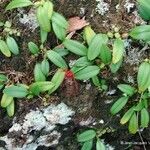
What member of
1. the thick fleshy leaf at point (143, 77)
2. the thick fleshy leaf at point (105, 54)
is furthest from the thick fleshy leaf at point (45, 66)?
the thick fleshy leaf at point (143, 77)

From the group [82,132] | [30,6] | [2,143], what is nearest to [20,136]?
[2,143]

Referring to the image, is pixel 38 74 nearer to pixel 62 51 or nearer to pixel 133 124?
pixel 62 51

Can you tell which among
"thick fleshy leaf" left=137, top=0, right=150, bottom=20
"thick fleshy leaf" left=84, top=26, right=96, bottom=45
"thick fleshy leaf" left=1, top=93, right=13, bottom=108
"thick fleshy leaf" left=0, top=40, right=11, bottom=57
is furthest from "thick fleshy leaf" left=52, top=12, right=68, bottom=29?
"thick fleshy leaf" left=1, top=93, right=13, bottom=108

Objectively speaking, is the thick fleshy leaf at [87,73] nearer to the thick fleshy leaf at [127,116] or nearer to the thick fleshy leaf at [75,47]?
the thick fleshy leaf at [75,47]

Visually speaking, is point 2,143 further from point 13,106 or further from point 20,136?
point 13,106

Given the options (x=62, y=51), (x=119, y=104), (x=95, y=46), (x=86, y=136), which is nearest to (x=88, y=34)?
(x=95, y=46)

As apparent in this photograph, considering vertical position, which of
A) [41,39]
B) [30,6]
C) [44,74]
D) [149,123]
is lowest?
[149,123]
